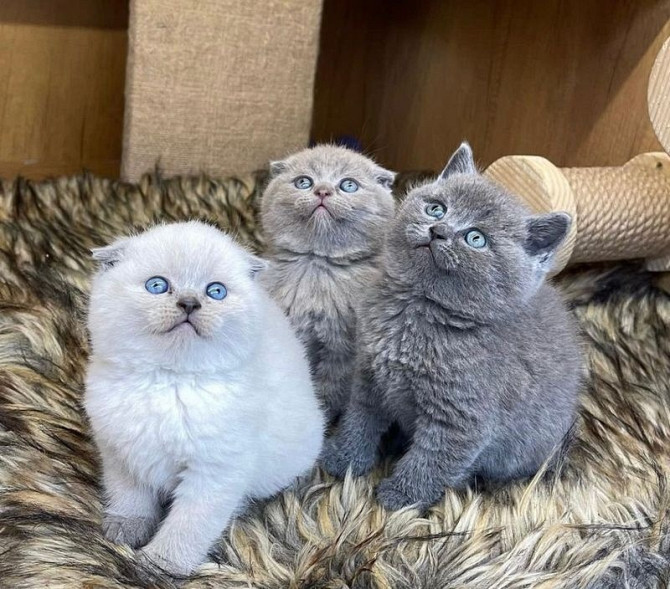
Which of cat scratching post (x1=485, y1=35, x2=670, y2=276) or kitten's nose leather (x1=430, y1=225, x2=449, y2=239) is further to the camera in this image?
cat scratching post (x1=485, y1=35, x2=670, y2=276)

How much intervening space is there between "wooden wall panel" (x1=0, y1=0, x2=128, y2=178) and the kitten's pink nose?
1186 millimetres

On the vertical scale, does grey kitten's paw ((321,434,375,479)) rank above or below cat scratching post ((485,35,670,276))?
below

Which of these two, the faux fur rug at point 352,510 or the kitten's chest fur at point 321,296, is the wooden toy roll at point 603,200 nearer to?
the faux fur rug at point 352,510

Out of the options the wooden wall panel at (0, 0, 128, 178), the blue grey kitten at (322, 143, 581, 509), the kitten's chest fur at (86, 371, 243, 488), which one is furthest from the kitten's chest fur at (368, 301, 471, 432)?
the wooden wall panel at (0, 0, 128, 178)

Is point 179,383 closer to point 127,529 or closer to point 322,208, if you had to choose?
point 127,529

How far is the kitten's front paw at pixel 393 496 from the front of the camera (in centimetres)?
90

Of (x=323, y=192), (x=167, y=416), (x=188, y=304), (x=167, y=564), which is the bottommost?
(x=167, y=564)

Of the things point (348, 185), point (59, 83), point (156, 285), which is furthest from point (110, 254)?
point (59, 83)

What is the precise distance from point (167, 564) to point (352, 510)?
219mm

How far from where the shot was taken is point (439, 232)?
2.77 feet

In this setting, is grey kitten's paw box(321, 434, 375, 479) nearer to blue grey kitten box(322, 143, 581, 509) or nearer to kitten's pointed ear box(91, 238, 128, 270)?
blue grey kitten box(322, 143, 581, 509)

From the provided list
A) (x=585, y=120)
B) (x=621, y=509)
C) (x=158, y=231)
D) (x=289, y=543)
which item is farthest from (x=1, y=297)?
(x=585, y=120)

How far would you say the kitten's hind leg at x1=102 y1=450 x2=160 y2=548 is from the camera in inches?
31.8

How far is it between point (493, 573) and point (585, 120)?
1109 mm
